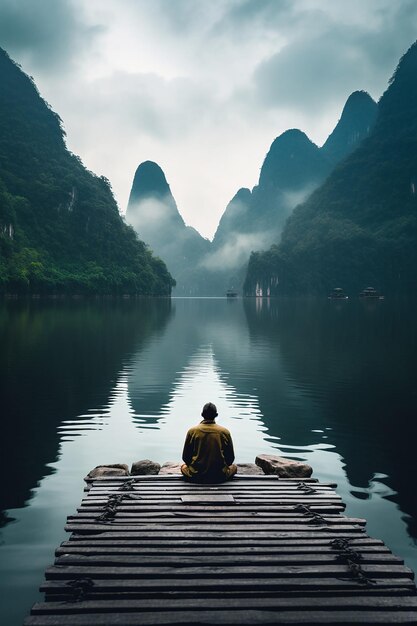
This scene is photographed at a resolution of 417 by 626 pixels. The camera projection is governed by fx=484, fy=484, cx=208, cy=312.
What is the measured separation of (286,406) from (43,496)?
414 inches

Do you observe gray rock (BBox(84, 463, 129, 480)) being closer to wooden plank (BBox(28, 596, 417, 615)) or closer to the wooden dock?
the wooden dock

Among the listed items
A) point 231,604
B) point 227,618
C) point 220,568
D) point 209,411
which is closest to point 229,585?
point 231,604

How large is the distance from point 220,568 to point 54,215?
156680mm

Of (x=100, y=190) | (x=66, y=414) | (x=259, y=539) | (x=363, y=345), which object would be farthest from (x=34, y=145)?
(x=259, y=539)

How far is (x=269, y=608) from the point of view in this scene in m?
4.89

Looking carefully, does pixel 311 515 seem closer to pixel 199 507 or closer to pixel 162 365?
pixel 199 507

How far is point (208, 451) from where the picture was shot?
8.65 meters

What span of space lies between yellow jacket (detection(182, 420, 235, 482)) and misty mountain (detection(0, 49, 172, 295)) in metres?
103

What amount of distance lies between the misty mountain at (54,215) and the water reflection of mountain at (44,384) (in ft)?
244

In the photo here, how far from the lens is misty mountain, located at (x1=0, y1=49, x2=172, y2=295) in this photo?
120 meters

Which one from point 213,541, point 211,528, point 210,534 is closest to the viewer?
point 213,541

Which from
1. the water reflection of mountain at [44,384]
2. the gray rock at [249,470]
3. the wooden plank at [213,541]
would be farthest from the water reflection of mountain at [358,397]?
the water reflection of mountain at [44,384]

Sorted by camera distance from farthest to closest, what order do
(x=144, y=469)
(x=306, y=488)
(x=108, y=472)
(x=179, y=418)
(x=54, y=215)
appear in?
(x=54, y=215) → (x=179, y=418) → (x=144, y=469) → (x=108, y=472) → (x=306, y=488)

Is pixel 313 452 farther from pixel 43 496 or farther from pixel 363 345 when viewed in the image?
pixel 363 345
